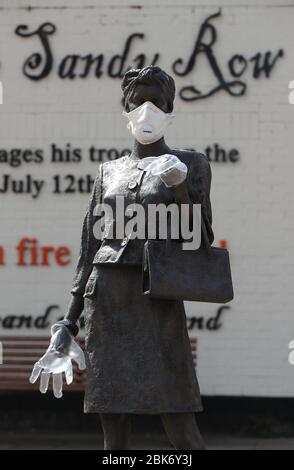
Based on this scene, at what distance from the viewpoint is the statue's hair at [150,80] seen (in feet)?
20.4

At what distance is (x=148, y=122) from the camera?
618 cm

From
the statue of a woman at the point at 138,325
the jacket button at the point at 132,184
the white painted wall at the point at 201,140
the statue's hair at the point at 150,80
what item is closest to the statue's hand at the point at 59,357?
the statue of a woman at the point at 138,325

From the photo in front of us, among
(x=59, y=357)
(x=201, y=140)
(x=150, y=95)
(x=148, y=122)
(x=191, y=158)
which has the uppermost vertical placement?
(x=150, y=95)

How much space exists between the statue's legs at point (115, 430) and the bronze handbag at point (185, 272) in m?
0.59

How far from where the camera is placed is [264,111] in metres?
11.3

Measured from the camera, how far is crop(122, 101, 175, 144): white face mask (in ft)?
20.3

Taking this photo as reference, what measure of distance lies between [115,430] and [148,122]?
4.67 feet

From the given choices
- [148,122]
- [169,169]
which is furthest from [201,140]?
[169,169]

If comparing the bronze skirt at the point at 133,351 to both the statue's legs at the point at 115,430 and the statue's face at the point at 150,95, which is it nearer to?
the statue's legs at the point at 115,430

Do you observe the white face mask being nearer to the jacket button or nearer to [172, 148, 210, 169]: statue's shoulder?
[172, 148, 210, 169]: statue's shoulder

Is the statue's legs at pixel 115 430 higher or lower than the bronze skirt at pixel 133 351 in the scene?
lower

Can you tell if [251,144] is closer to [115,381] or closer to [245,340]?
[245,340]

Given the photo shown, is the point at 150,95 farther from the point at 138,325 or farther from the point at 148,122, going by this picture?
the point at 138,325

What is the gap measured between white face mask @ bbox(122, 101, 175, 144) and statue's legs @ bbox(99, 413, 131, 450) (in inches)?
50.6
